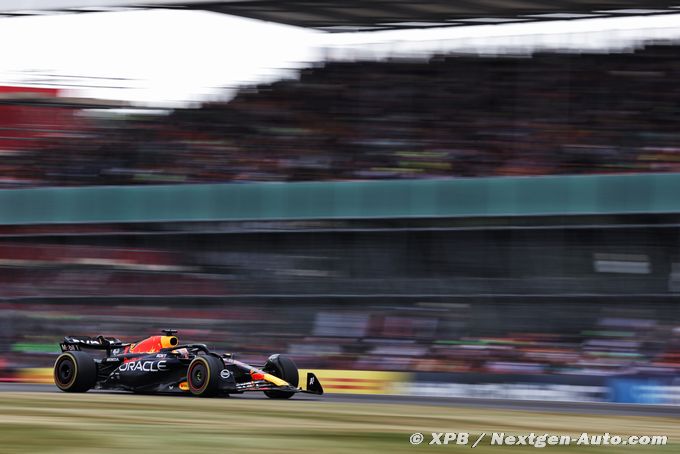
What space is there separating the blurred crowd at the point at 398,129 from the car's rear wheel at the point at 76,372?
5745 mm

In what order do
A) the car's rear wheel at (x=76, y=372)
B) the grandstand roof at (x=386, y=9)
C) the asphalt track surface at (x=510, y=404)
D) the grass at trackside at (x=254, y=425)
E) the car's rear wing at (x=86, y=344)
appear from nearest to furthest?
the grass at trackside at (x=254, y=425) → the asphalt track surface at (x=510, y=404) → the car's rear wheel at (x=76, y=372) → the car's rear wing at (x=86, y=344) → the grandstand roof at (x=386, y=9)

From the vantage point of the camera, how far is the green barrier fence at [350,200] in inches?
674

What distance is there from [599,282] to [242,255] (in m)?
6.07

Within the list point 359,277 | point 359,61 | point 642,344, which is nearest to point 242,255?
point 359,277

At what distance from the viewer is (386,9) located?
2117 centimetres

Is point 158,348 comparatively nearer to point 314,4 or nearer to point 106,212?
point 106,212

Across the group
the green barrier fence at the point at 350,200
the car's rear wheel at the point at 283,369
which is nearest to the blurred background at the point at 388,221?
the green barrier fence at the point at 350,200

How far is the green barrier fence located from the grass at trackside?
5.33 m

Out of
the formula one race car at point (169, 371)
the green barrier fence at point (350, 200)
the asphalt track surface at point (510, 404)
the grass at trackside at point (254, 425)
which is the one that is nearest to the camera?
the grass at trackside at point (254, 425)

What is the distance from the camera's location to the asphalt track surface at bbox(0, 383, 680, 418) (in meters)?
13.3

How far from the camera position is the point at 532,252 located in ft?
58.5

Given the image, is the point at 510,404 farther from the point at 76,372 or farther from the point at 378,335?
the point at 76,372

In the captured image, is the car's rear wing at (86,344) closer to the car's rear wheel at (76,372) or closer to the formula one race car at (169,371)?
the formula one race car at (169,371)

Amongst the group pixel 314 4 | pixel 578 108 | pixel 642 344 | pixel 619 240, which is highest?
pixel 314 4
